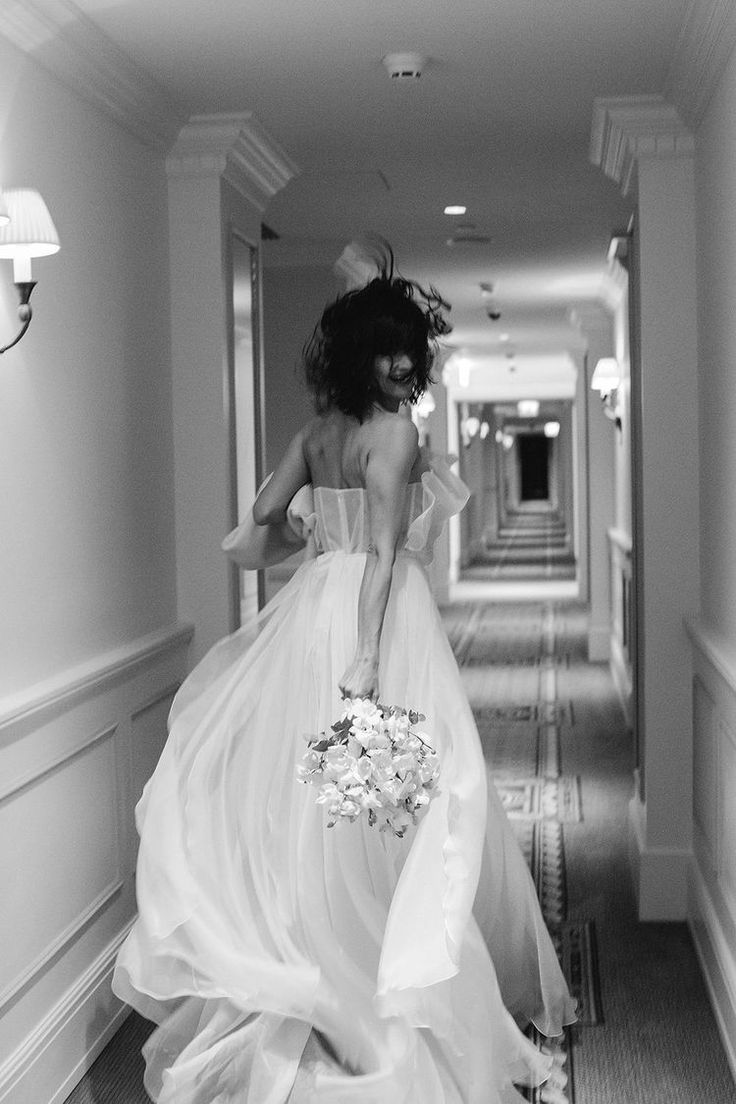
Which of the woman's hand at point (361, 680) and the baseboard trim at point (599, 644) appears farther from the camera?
the baseboard trim at point (599, 644)

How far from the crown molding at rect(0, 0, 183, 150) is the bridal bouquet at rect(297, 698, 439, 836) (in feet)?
5.60

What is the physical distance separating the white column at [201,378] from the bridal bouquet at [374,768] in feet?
5.46

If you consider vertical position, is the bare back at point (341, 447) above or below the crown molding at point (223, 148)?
below

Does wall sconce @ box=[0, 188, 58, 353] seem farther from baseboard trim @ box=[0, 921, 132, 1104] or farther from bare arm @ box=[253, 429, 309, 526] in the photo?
baseboard trim @ box=[0, 921, 132, 1104]

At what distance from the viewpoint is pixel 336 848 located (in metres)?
3.05

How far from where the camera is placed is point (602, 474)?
1080 cm

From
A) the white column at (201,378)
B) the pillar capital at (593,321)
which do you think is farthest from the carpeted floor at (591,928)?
the pillar capital at (593,321)

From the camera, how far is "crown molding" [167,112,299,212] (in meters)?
4.20

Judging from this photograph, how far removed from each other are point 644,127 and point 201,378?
5.28 ft

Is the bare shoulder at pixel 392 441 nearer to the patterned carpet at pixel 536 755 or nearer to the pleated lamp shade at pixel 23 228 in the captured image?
the pleated lamp shade at pixel 23 228

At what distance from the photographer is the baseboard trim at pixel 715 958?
331cm

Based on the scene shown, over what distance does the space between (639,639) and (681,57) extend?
184 cm

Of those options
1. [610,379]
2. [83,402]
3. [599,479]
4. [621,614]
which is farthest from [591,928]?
[599,479]

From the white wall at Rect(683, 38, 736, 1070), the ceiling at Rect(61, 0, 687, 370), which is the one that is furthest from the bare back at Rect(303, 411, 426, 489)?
the ceiling at Rect(61, 0, 687, 370)
